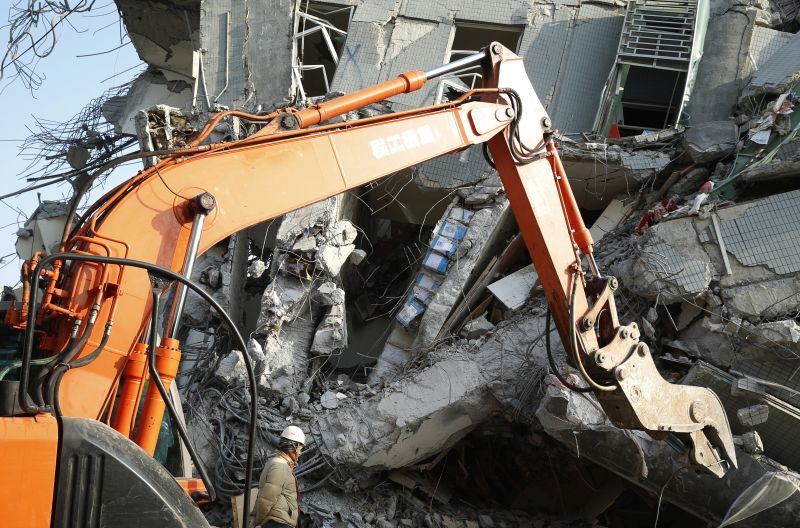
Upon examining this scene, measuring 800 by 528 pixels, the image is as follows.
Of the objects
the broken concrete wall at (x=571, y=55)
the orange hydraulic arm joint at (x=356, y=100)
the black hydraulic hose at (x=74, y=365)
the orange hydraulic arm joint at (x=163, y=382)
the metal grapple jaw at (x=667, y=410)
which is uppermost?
the orange hydraulic arm joint at (x=356, y=100)

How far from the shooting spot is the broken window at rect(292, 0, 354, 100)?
13562 mm

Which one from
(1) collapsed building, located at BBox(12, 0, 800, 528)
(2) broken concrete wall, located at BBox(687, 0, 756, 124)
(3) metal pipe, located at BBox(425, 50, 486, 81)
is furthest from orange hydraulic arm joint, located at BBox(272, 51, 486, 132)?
(2) broken concrete wall, located at BBox(687, 0, 756, 124)

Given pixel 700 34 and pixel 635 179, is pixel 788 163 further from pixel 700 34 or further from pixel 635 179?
pixel 700 34

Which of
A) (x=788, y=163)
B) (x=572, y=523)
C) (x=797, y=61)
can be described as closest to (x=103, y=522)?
(x=572, y=523)

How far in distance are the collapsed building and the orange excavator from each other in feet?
2.26

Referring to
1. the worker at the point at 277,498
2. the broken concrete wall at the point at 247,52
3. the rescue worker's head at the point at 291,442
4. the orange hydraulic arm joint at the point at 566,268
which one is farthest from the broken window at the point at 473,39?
the worker at the point at 277,498

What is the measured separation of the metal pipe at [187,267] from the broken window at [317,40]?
27.2 ft

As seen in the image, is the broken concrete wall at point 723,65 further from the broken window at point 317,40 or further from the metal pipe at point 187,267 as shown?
the metal pipe at point 187,267

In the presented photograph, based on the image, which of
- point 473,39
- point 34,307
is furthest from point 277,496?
point 473,39

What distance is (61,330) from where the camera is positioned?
4371mm

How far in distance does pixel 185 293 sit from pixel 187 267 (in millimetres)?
135

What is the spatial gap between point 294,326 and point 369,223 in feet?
12.6

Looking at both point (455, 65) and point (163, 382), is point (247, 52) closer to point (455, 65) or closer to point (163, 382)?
point (455, 65)

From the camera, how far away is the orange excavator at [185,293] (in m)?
3.76
